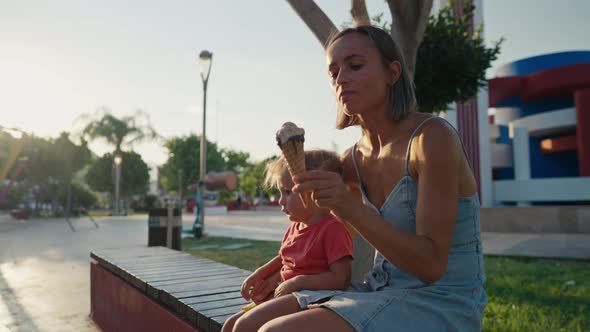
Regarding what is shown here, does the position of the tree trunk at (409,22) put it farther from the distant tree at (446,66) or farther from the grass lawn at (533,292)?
the grass lawn at (533,292)

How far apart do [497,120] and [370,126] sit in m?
25.8

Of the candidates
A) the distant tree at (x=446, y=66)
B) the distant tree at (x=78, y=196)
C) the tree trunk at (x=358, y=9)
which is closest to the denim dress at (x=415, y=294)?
the tree trunk at (x=358, y=9)

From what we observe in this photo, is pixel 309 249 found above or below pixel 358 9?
below

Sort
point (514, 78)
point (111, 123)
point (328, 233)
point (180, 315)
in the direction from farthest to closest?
1. point (111, 123)
2. point (514, 78)
3. point (180, 315)
4. point (328, 233)

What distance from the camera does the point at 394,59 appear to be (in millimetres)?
1508

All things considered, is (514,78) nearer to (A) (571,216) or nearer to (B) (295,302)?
(A) (571,216)

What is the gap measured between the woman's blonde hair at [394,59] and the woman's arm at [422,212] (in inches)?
9.6

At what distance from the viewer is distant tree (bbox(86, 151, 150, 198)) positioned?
44781 mm

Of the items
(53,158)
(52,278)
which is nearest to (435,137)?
(52,278)

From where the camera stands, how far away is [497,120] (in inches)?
975

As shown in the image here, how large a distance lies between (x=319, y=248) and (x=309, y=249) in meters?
0.05

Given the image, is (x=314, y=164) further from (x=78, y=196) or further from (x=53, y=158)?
(x=78, y=196)

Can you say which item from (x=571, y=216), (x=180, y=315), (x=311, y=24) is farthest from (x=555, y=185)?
(x=180, y=315)

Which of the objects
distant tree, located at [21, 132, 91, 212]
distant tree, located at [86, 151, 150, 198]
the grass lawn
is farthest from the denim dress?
distant tree, located at [86, 151, 150, 198]
